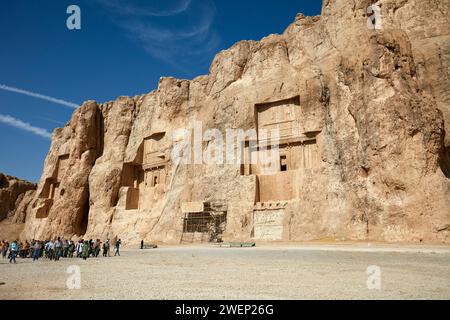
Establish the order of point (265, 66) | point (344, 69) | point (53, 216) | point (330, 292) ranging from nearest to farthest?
point (330, 292)
point (344, 69)
point (265, 66)
point (53, 216)

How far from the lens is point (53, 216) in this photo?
1827 inches

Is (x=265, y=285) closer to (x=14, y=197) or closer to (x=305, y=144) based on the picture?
(x=305, y=144)

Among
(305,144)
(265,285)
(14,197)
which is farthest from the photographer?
(14,197)

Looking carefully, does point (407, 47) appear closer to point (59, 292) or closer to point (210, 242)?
point (210, 242)

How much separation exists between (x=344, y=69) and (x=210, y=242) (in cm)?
1749

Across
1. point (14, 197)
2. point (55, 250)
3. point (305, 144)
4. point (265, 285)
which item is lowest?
point (265, 285)

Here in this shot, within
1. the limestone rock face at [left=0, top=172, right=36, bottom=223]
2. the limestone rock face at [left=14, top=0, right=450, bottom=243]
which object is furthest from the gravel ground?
the limestone rock face at [left=0, top=172, right=36, bottom=223]

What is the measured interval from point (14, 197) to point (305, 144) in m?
52.8

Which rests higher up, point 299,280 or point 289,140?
point 289,140

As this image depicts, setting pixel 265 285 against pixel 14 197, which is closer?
pixel 265 285

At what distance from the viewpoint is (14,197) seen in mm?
61219

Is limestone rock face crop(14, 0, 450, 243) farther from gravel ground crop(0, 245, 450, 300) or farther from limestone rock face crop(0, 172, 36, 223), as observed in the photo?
limestone rock face crop(0, 172, 36, 223)

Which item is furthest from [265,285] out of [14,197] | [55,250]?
[14,197]
